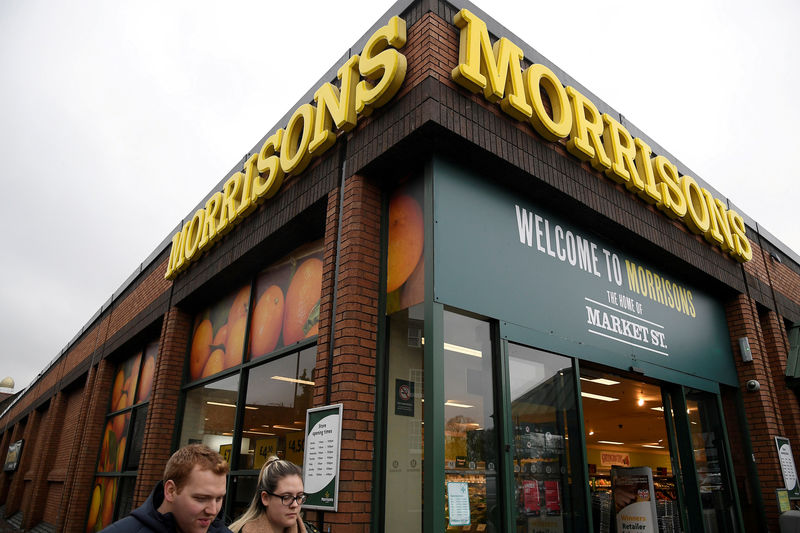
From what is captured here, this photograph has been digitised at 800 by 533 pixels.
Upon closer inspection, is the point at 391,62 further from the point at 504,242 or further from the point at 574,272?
the point at 574,272

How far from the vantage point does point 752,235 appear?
9.76 m

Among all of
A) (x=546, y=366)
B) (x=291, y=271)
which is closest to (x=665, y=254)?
(x=546, y=366)

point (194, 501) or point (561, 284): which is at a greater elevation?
point (561, 284)

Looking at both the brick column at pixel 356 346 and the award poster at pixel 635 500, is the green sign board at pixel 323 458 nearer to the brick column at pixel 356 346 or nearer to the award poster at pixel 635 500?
the brick column at pixel 356 346

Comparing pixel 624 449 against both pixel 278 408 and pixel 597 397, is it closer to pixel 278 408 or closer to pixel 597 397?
pixel 597 397

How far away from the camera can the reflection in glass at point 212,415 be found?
7.50 m

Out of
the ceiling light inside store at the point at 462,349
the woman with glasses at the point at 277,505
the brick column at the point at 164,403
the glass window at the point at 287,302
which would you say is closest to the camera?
the woman with glasses at the point at 277,505

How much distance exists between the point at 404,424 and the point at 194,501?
272cm

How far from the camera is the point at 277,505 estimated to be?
298 cm

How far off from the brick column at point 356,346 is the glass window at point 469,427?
0.70m

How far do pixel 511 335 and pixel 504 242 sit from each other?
964 mm

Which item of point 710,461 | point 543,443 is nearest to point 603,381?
point 710,461

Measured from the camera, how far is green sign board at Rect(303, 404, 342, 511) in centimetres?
432

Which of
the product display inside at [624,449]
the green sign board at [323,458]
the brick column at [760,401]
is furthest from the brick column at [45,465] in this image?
the brick column at [760,401]
